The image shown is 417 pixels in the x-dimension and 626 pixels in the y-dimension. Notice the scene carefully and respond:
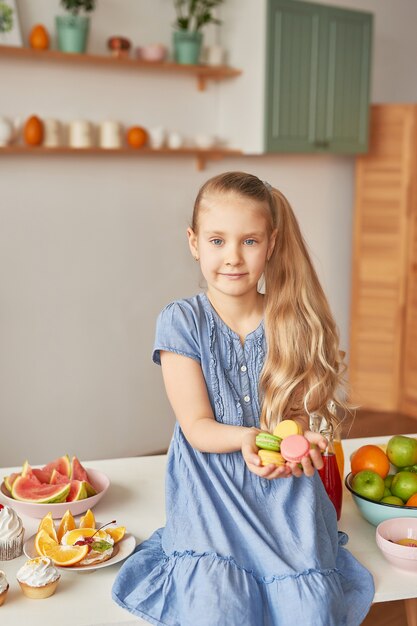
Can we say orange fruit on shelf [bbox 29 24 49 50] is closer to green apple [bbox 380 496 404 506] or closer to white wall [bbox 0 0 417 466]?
white wall [bbox 0 0 417 466]

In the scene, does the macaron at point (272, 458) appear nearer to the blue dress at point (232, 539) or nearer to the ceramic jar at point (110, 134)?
the blue dress at point (232, 539)

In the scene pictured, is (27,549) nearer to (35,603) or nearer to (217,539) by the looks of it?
(35,603)

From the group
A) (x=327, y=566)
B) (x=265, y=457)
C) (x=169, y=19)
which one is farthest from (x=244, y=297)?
(x=169, y=19)

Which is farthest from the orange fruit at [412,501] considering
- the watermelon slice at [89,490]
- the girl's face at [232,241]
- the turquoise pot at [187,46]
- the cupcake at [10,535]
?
the turquoise pot at [187,46]

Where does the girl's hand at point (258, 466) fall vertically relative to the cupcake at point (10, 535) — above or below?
above

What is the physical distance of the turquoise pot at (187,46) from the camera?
12.7 ft

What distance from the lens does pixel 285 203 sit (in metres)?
1.65

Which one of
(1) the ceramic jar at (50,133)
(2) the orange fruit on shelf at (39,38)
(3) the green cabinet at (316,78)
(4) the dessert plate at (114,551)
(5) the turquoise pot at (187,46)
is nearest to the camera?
(4) the dessert plate at (114,551)

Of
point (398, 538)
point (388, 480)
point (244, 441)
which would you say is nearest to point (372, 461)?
point (388, 480)

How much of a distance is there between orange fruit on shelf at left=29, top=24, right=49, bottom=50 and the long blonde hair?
2.20 m

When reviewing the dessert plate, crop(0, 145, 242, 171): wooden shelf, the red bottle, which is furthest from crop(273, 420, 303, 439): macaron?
crop(0, 145, 242, 171): wooden shelf

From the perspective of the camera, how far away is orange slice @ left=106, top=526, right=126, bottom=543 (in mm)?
1594

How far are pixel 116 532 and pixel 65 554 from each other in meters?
0.13

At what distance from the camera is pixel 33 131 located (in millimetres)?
3531
